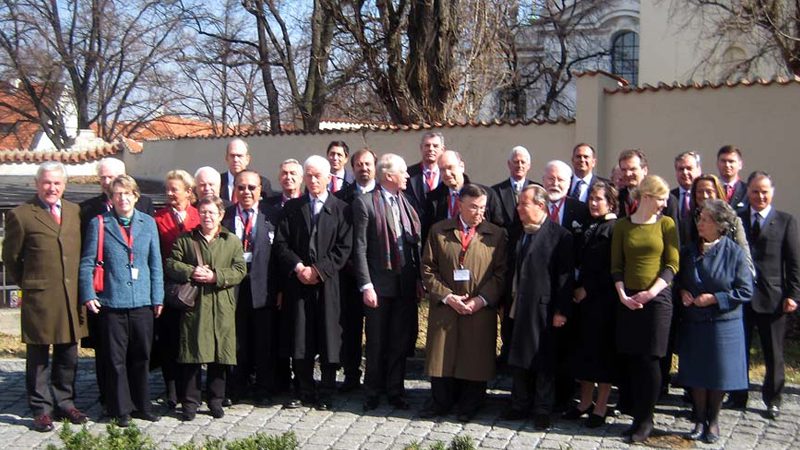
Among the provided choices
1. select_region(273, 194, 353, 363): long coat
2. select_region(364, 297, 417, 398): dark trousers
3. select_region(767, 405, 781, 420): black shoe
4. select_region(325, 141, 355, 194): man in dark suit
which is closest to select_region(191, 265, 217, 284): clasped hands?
select_region(273, 194, 353, 363): long coat

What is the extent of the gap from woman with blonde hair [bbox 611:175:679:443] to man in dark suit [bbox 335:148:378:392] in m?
1.90

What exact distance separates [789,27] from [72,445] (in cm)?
1660

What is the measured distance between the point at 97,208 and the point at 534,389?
10.6ft

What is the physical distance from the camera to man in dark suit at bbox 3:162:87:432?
6.00 m

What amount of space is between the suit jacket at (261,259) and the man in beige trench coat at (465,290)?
112 cm

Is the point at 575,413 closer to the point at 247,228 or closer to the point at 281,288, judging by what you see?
the point at 281,288

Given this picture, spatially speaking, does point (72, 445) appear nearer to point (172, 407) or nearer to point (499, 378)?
point (172, 407)

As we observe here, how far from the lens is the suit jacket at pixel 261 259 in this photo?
644cm

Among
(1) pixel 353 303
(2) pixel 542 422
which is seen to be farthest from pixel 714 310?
(1) pixel 353 303

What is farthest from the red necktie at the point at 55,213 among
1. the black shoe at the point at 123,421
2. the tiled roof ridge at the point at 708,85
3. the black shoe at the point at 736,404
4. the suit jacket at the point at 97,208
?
the tiled roof ridge at the point at 708,85

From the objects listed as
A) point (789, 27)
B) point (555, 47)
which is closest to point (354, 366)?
point (789, 27)

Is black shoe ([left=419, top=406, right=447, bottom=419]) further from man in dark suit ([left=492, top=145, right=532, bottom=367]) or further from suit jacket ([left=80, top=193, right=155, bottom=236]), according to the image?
suit jacket ([left=80, top=193, right=155, bottom=236])

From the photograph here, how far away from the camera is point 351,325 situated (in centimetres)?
680

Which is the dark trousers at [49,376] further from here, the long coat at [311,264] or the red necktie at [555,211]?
the red necktie at [555,211]
